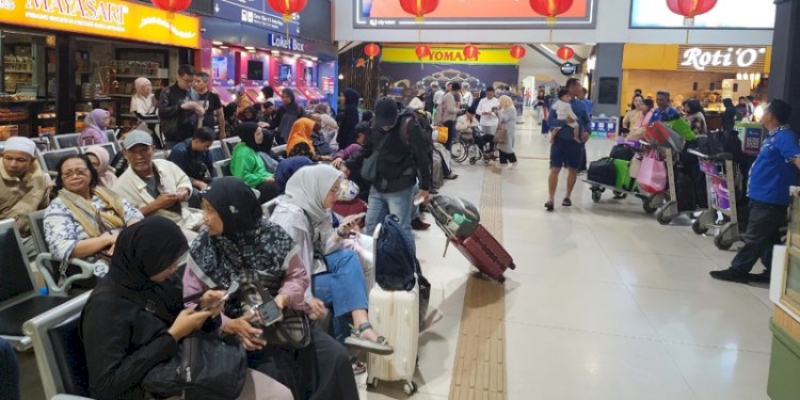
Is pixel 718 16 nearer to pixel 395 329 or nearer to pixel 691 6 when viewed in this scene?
pixel 691 6

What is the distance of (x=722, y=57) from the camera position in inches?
782

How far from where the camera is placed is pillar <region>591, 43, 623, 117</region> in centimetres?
1773

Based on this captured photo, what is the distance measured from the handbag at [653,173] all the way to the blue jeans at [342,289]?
5.40 m

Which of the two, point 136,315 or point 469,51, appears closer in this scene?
point 136,315

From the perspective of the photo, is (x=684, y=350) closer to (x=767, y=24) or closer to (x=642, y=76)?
(x=767, y=24)

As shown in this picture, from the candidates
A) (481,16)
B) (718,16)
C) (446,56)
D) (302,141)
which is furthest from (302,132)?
(446,56)

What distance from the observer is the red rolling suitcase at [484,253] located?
4793 mm

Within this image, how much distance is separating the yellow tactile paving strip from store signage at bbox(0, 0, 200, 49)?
20.5 feet

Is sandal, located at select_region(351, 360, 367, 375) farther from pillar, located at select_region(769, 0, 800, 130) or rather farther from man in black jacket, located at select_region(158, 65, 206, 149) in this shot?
pillar, located at select_region(769, 0, 800, 130)

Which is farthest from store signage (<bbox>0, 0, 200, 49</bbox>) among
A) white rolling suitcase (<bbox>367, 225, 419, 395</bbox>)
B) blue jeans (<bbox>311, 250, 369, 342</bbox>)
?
white rolling suitcase (<bbox>367, 225, 419, 395</bbox>)

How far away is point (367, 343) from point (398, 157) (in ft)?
6.11

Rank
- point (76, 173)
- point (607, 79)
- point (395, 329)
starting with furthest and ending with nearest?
point (607, 79), point (76, 173), point (395, 329)

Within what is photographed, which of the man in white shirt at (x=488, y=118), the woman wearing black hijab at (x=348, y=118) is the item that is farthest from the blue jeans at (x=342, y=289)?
the man in white shirt at (x=488, y=118)

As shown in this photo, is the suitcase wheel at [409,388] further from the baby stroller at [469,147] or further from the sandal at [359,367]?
the baby stroller at [469,147]
